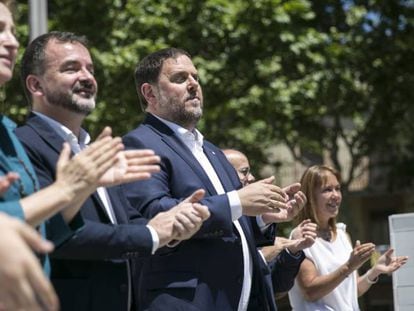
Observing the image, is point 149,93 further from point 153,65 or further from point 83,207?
point 83,207

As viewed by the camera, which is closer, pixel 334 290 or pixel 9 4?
pixel 9 4

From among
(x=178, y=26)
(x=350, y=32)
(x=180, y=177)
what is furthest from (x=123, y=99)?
(x=180, y=177)

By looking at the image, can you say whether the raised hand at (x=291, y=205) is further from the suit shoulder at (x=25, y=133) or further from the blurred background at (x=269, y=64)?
the blurred background at (x=269, y=64)

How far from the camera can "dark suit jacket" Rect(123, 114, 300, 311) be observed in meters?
4.46

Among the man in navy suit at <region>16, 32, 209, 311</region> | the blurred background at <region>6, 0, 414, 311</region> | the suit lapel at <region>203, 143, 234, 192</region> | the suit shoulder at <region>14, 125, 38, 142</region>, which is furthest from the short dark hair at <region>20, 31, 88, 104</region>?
the blurred background at <region>6, 0, 414, 311</region>

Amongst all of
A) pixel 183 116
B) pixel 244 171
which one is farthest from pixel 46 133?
pixel 244 171

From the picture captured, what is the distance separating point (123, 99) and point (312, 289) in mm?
9724

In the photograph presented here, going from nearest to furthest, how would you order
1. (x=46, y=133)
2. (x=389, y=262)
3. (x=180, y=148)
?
(x=46, y=133) < (x=180, y=148) < (x=389, y=262)

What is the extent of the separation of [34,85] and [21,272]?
2136 millimetres

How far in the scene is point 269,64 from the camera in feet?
51.2

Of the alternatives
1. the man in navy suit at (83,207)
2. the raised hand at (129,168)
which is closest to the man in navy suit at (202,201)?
the man in navy suit at (83,207)

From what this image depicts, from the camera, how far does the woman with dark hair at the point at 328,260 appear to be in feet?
19.9

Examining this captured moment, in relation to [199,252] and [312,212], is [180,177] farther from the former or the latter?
[312,212]

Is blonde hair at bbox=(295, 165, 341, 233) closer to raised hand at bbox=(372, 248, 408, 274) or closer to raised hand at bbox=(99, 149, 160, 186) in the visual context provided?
raised hand at bbox=(372, 248, 408, 274)
